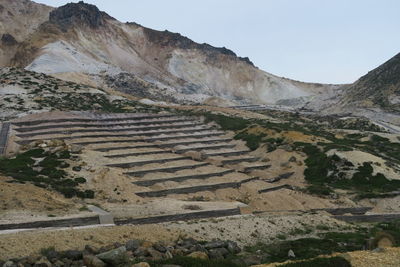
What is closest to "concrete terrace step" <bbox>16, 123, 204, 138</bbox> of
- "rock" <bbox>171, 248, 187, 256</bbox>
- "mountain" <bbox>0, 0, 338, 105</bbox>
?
"rock" <bbox>171, 248, 187, 256</bbox>

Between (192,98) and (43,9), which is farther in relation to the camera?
(43,9)

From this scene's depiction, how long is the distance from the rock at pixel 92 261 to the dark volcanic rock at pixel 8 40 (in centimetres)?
14454

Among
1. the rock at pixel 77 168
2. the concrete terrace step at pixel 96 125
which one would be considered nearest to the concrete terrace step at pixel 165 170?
the rock at pixel 77 168

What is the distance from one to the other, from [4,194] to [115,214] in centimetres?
644

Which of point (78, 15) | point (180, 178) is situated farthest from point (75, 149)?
point (78, 15)

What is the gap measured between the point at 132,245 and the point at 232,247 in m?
5.08

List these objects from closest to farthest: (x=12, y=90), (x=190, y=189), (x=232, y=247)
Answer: (x=232, y=247)
(x=190, y=189)
(x=12, y=90)

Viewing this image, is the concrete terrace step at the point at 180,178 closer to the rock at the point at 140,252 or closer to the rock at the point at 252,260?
the rock at the point at 252,260

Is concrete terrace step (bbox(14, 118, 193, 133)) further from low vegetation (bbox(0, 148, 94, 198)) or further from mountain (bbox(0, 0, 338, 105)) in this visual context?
mountain (bbox(0, 0, 338, 105))

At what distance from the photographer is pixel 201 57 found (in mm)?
176375

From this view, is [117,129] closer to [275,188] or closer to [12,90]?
[275,188]

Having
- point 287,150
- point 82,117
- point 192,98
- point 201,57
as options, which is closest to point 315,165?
point 287,150

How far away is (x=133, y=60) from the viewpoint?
14988cm

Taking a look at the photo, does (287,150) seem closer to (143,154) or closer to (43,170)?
(143,154)
